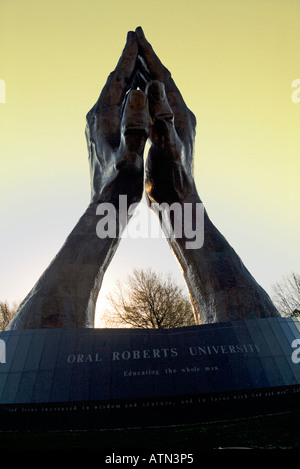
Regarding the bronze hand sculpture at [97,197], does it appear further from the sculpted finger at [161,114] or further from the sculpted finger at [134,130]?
the sculpted finger at [161,114]

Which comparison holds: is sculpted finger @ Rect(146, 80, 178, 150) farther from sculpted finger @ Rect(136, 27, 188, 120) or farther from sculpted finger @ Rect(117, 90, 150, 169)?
sculpted finger @ Rect(136, 27, 188, 120)

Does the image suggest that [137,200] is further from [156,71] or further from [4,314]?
[4,314]

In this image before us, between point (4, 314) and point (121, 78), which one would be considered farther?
point (4, 314)

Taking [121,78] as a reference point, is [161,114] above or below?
below

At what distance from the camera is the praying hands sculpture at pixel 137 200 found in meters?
7.13

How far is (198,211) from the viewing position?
902cm

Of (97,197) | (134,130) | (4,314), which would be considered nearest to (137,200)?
(97,197)

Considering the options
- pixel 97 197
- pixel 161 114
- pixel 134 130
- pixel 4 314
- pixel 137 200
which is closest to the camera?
pixel 134 130

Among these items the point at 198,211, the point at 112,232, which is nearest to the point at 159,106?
the point at 198,211

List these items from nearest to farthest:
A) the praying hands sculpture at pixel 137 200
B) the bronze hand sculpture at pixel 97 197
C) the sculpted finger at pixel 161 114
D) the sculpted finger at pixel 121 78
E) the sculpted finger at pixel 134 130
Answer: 1. the bronze hand sculpture at pixel 97 197
2. the praying hands sculpture at pixel 137 200
3. the sculpted finger at pixel 134 130
4. the sculpted finger at pixel 161 114
5. the sculpted finger at pixel 121 78

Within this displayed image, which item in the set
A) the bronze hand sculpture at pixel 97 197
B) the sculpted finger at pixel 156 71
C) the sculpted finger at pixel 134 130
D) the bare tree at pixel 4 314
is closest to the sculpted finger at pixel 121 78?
the bronze hand sculpture at pixel 97 197

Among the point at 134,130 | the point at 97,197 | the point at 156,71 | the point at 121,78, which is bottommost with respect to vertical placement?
the point at 97,197

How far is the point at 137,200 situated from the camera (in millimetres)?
9305

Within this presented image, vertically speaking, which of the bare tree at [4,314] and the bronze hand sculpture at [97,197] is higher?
the bare tree at [4,314]
